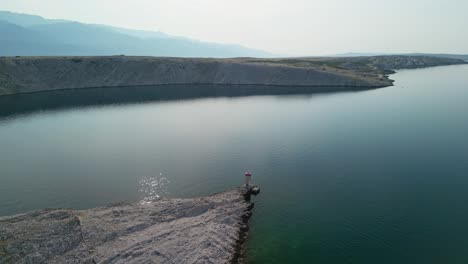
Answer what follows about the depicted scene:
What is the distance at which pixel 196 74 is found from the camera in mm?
158625

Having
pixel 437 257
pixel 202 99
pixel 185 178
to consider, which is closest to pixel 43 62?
pixel 202 99

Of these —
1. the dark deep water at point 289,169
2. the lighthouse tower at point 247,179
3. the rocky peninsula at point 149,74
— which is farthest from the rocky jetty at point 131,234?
the rocky peninsula at point 149,74

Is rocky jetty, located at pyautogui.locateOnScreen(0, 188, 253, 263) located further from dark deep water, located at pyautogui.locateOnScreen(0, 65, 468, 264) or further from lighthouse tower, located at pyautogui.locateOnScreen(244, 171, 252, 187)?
lighthouse tower, located at pyautogui.locateOnScreen(244, 171, 252, 187)

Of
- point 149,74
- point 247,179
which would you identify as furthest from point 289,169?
point 149,74

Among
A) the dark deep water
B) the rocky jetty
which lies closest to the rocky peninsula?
the dark deep water

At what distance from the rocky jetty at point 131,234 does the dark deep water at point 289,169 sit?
318 centimetres

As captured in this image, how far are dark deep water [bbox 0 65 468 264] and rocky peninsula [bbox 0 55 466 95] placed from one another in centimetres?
4949

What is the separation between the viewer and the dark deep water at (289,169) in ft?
102

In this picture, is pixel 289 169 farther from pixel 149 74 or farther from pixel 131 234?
pixel 149 74

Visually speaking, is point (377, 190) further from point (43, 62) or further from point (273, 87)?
point (43, 62)

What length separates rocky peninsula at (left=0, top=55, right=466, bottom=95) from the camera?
13212cm

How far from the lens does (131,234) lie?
2964 cm

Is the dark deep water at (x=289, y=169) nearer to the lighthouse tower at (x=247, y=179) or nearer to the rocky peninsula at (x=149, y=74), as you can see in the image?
the lighthouse tower at (x=247, y=179)

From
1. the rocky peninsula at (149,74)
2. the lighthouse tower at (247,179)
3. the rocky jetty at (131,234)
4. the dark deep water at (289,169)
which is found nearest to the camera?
the rocky jetty at (131,234)
